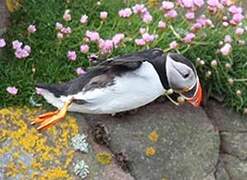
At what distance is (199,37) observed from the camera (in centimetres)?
318

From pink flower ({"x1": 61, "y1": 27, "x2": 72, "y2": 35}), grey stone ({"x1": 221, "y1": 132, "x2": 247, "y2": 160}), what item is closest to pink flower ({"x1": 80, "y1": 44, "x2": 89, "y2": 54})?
pink flower ({"x1": 61, "y1": 27, "x2": 72, "y2": 35})

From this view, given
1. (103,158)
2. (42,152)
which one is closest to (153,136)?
(103,158)

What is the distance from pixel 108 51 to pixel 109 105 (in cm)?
39

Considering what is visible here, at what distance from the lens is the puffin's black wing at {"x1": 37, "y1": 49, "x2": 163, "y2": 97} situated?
8.70ft

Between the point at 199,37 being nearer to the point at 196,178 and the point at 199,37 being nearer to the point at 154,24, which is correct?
the point at 154,24

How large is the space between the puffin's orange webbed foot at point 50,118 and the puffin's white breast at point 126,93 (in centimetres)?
7

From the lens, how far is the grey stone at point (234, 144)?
3090 millimetres

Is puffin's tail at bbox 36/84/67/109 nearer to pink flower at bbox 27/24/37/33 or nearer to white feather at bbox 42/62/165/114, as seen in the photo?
white feather at bbox 42/62/165/114

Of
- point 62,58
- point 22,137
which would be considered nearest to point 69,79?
point 62,58

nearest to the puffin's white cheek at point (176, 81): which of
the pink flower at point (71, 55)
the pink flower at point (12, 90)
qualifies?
the pink flower at point (71, 55)

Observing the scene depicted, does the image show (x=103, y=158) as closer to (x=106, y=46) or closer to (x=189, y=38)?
(x=106, y=46)

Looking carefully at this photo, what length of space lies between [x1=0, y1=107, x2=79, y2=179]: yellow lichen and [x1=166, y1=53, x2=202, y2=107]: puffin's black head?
519 millimetres

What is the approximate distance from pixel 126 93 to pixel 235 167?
2.26 ft

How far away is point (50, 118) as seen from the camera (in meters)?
2.77
